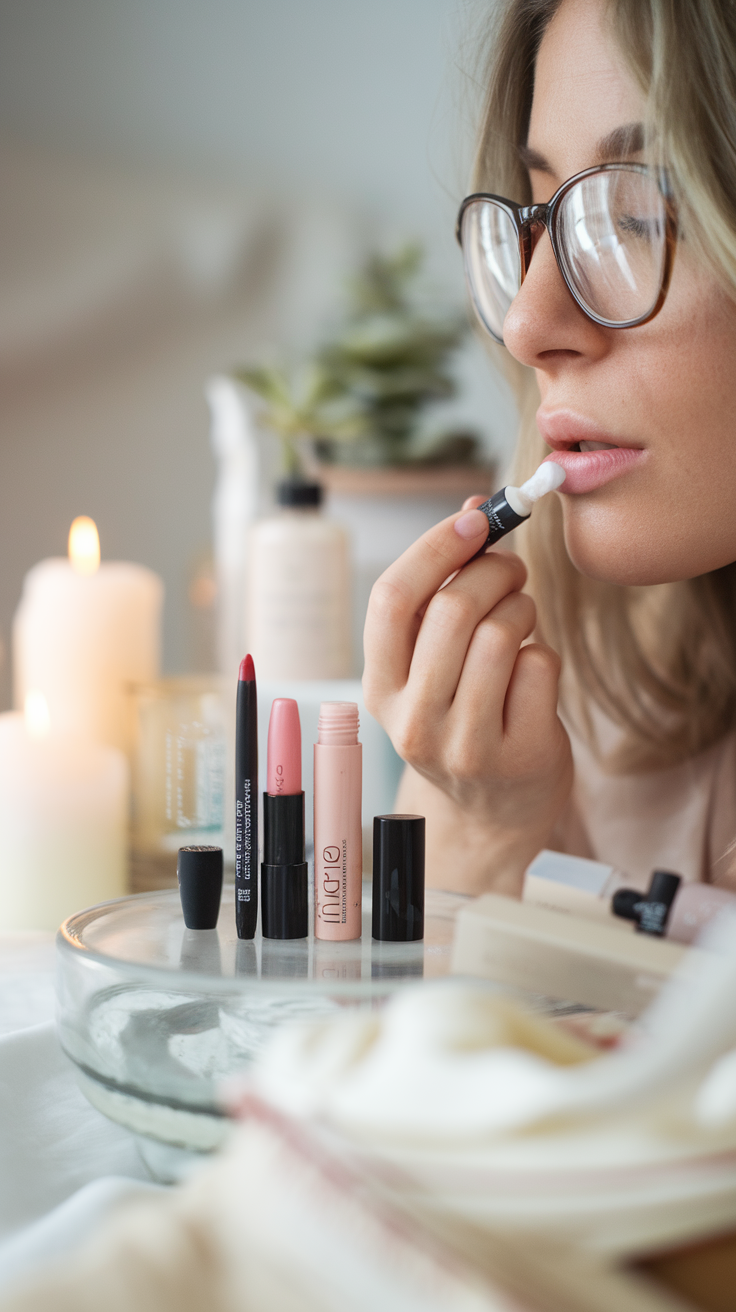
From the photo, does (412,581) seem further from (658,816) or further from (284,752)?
(658,816)

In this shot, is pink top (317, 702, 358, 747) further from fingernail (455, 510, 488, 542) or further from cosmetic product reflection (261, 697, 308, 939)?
fingernail (455, 510, 488, 542)

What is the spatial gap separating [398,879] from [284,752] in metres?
0.08

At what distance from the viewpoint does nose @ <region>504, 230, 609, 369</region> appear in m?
0.56

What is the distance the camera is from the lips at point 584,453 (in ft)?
1.86

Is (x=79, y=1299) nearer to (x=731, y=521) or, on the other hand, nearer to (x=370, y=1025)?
(x=370, y=1025)

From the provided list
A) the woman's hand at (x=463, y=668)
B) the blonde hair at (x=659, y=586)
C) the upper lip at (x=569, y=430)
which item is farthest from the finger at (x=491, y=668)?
the blonde hair at (x=659, y=586)

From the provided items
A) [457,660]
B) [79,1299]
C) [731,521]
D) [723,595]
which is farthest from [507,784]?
[79,1299]

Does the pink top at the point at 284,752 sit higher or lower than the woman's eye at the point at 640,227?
lower

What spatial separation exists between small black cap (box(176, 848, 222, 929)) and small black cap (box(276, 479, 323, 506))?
51 cm

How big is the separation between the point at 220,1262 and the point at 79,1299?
0.10 ft

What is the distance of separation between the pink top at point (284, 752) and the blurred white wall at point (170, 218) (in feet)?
2.96

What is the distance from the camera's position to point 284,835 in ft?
1.61

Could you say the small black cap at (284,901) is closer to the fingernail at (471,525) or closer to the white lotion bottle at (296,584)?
the fingernail at (471,525)

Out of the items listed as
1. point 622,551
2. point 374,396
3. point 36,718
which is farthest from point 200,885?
point 374,396
